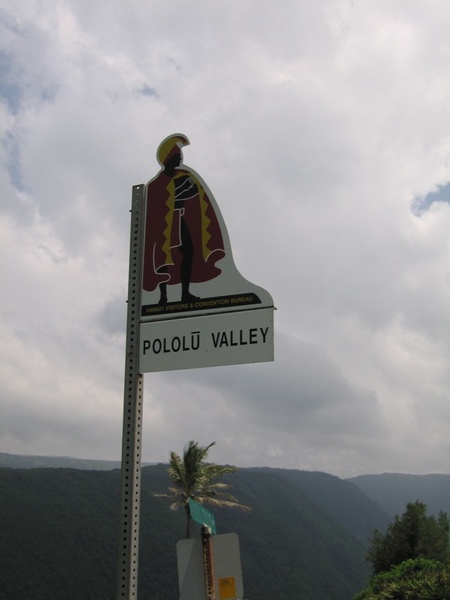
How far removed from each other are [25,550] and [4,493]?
13.0m

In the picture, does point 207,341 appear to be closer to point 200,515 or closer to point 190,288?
point 190,288

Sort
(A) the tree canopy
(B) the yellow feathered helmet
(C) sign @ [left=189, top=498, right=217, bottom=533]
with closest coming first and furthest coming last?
(C) sign @ [left=189, top=498, right=217, bottom=533]
(B) the yellow feathered helmet
(A) the tree canopy

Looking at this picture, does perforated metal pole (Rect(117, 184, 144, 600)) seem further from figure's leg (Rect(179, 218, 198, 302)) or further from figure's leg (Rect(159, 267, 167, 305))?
figure's leg (Rect(179, 218, 198, 302))

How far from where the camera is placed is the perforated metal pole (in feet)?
12.1

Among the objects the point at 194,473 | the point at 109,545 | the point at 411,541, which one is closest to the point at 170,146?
the point at 194,473

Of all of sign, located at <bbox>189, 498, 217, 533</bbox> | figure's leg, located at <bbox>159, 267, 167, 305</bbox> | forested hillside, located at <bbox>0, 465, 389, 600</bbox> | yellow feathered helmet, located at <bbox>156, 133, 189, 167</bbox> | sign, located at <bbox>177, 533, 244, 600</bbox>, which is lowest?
forested hillside, located at <bbox>0, 465, 389, 600</bbox>

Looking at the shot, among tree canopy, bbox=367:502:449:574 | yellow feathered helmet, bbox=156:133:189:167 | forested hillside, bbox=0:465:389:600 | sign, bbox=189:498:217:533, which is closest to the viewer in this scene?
sign, bbox=189:498:217:533

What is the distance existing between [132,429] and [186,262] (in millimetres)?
1117

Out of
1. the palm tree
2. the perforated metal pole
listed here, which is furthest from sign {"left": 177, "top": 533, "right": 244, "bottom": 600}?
the palm tree

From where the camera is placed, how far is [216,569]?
420 centimetres

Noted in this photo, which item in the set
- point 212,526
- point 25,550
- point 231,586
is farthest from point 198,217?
point 25,550

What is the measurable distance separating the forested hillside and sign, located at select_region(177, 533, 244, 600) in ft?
287

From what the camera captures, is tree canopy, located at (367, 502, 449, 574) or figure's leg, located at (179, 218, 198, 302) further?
tree canopy, located at (367, 502, 449, 574)

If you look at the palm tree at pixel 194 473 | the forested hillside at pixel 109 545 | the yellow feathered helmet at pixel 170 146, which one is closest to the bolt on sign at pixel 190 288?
the yellow feathered helmet at pixel 170 146
